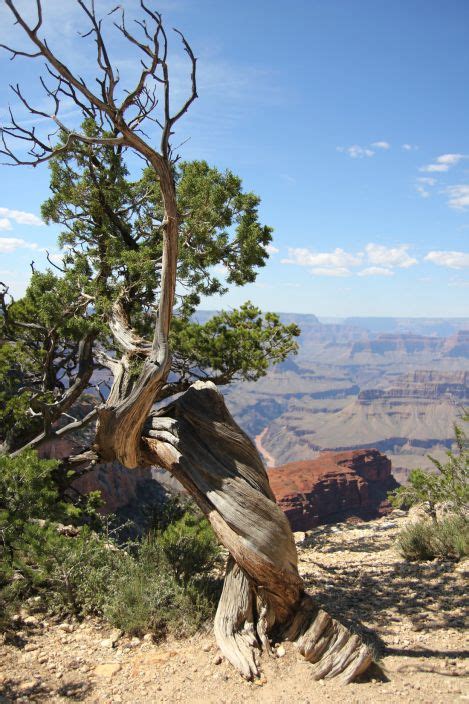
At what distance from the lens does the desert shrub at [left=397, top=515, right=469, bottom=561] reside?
8.87 metres

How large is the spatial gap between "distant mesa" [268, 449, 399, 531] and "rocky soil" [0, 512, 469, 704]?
4240 cm

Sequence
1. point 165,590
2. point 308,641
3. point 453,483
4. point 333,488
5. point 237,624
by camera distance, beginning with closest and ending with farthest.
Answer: point 308,641 → point 237,624 → point 165,590 → point 453,483 → point 333,488

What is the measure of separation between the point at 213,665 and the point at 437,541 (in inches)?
227

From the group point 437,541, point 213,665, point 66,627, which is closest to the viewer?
point 213,665

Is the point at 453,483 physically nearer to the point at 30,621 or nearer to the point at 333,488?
the point at 30,621

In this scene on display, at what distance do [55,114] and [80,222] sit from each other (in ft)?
19.6

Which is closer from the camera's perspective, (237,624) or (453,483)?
(237,624)

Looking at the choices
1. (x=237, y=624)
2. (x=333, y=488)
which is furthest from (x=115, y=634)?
(x=333, y=488)

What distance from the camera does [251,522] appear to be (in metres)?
5.69

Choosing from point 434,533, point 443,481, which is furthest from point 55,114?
point 443,481

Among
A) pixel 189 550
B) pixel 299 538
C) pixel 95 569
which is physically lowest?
pixel 299 538

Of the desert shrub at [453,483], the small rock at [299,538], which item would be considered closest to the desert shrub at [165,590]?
the desert shrub at [453,483]

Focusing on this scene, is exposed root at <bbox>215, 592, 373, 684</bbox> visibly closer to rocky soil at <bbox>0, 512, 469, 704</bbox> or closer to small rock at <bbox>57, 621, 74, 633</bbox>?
rocky soil at <bbox>0, 512, 469, 704</bbox>

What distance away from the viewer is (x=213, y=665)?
202 inches
